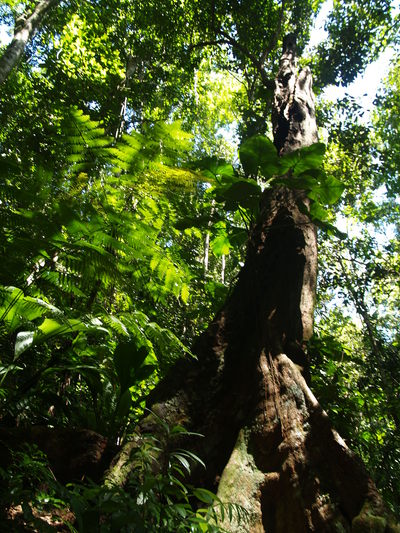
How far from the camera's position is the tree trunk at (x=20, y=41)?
629 cm

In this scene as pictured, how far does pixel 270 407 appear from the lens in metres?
2.13

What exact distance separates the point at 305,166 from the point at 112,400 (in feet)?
8.75

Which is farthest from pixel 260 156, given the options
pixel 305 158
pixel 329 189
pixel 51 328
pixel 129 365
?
pixel 51 328

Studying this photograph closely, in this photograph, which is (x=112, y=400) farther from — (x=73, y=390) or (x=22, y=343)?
(x=22, y=343)

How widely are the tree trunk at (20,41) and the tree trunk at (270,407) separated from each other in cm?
590

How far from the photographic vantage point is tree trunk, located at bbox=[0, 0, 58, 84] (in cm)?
629

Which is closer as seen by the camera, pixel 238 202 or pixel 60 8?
pixel 238 202

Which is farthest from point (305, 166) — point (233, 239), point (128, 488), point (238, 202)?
point (128, 488)

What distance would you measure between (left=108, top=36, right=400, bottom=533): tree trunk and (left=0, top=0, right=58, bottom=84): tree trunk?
19.4 feet

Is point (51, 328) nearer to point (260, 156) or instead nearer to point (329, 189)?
point (260, 156)

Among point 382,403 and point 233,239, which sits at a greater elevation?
point 233,239

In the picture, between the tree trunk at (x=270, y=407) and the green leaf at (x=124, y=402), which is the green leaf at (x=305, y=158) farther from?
the green leaf at (x=124, y=402)

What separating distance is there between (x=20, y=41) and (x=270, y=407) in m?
8.21

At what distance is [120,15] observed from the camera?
27.3 feet
